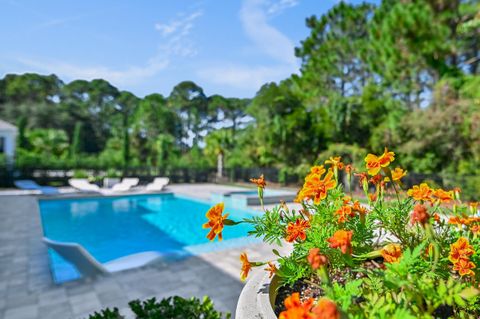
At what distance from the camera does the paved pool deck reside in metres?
3.09

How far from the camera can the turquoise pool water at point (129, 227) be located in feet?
19.6

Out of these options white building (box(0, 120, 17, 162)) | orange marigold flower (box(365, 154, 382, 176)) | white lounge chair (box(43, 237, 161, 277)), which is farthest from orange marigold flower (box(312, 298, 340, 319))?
white building (box(0, 120, 17, 162))

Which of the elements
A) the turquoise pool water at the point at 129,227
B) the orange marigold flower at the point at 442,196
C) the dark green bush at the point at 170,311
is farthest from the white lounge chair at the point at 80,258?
the orange marigold flower at the point at 442,196

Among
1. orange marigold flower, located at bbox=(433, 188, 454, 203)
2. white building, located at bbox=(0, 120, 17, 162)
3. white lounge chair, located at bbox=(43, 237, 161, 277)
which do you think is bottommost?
white lounge chair, located at bbox=(43, 237, 161, 277)

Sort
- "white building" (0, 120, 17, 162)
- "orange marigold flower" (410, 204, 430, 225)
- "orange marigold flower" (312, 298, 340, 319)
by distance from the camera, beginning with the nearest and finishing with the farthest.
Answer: "orange marigold flower" (312, 298, 340, 319) < "orange marigold flower" (410, 204, 430, 225) < "white building" (0, 120, 17, 162)

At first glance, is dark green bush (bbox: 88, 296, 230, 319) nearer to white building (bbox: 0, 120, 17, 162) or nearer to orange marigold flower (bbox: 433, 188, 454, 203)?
orange marigold flower (bbox: 433, 188, 454, 203)

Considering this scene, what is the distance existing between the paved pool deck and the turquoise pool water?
0.31 metres

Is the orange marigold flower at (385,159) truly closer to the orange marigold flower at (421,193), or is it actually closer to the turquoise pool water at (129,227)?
the orange marigold flower at (421,193)

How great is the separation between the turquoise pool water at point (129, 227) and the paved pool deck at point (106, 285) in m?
0.31

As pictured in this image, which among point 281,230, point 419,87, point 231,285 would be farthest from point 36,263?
point 419,87

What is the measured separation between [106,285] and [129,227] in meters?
5.86

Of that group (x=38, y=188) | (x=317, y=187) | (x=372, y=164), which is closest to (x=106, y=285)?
(x=317, y=187)

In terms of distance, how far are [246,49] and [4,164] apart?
13730 millimetres

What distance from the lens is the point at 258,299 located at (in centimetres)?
130
